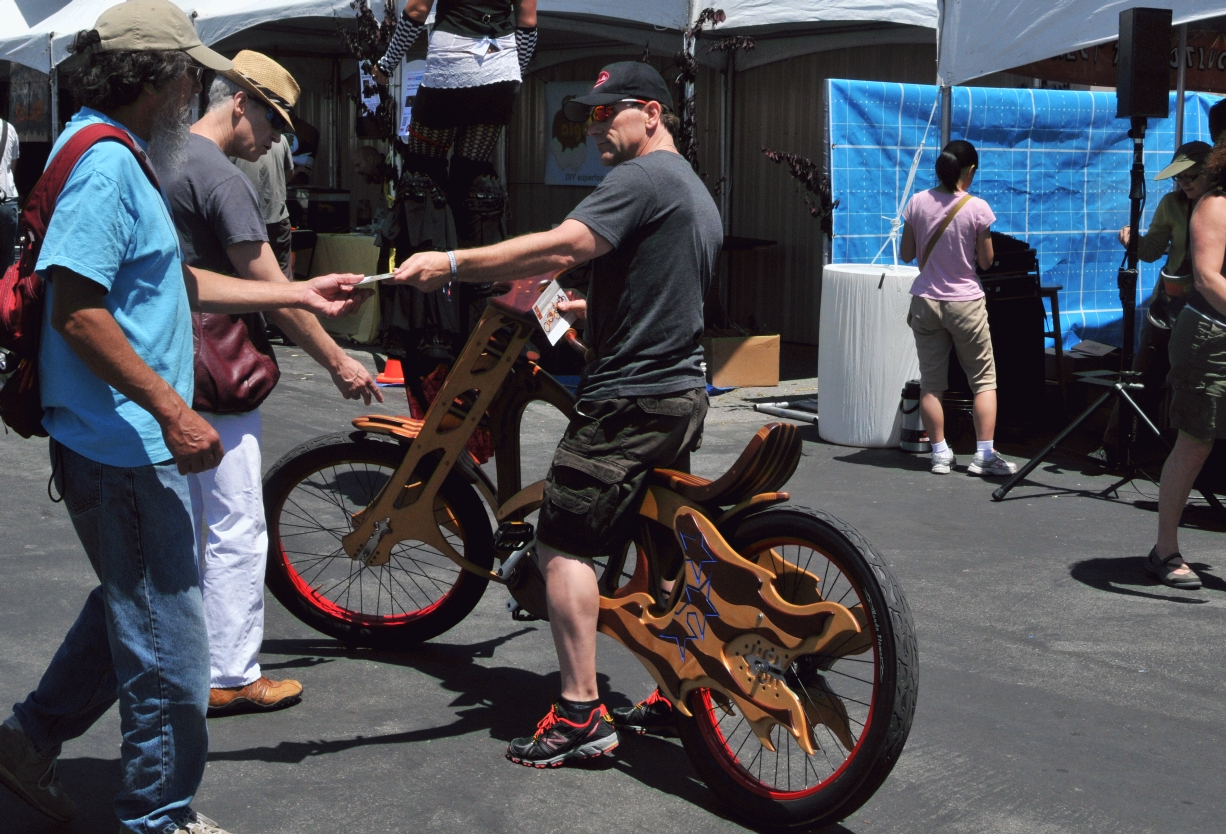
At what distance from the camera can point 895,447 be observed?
8.77 meters

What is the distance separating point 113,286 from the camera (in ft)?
9.45

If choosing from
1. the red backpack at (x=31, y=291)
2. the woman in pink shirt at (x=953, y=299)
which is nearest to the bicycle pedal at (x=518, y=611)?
the red backpack at (x=31, y=291)

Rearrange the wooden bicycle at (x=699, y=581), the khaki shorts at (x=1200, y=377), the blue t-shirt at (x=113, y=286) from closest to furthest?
1. the blue t-shirt at (x=113, y=286)
2. the wooden bicycle at (x=699, y=581)
3. the khaki shorts at (x=1200, y=377)

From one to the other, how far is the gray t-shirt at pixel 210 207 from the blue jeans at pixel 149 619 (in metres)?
1.08

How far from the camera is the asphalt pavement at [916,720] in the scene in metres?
3.56

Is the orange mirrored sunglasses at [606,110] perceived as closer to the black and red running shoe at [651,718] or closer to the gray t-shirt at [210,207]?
the gray t-shirt at [210,207]

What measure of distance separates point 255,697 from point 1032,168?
7.83 metres

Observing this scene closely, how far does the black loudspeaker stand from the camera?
7.27m

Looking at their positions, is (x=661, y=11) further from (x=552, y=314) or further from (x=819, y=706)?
(x=819, y=706)

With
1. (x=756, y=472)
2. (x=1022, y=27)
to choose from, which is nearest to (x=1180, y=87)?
(x=1022, y=27)

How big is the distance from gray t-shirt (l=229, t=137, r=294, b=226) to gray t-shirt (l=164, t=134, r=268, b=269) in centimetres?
217

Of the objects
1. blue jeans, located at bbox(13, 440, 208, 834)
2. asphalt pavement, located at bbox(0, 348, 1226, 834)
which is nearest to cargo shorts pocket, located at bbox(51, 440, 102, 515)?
blue jeans, located at bbox(13, 440, 208, 834)

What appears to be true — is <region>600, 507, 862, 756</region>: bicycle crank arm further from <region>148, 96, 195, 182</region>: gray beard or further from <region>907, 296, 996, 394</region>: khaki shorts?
<region>907, 296, 996, 394</region>: khaki shorts

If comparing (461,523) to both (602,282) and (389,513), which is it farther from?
(602,282)
